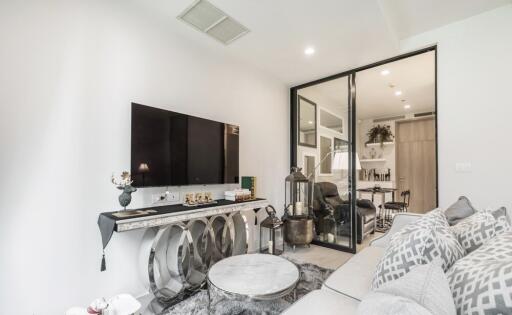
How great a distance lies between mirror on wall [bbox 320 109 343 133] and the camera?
12.0 feet

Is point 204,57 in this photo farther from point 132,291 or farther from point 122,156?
point 132,291

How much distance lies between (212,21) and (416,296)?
2.57 metres

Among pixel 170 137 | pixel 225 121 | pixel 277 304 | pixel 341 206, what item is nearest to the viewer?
pixel 277 304

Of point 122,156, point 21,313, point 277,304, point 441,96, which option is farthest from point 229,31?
point 21,313

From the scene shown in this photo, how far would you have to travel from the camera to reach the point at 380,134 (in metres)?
6.09

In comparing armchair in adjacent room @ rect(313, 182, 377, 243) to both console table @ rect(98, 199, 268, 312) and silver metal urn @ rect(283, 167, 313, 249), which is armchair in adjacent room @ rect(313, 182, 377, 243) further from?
console table @ rect(98, 199, 268, 312)

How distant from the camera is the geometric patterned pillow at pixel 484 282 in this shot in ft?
1.98

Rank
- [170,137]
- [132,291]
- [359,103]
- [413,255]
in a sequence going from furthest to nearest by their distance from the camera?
[359,103] < [170,137] < [132,291] < [413,255]

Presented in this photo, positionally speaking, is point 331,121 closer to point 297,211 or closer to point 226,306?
point 297,211

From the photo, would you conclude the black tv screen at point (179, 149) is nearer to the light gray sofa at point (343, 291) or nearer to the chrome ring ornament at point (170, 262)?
the chrome ring ornament at point (170, 262)

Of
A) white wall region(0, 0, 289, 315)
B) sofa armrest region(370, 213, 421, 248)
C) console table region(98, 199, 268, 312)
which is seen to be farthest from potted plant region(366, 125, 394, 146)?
white wall region(0, 0, 289, 315)

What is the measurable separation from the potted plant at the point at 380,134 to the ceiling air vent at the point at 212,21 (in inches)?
193

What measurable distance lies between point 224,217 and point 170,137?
1.02m

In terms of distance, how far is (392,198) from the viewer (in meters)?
5.62
